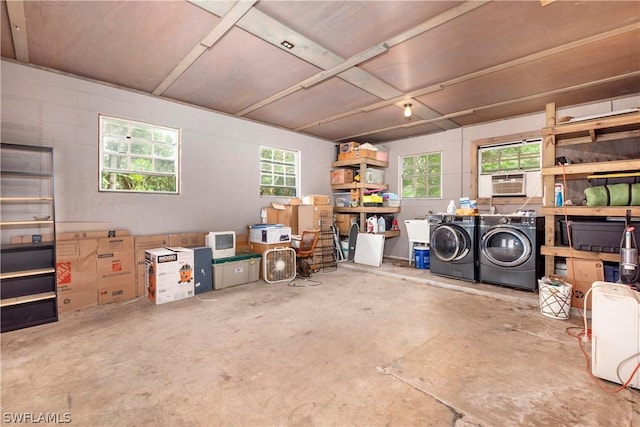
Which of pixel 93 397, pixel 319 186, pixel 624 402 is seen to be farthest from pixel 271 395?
pixel 319 186

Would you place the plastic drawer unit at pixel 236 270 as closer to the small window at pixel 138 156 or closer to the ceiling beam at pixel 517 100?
the small window at pixel 138 156

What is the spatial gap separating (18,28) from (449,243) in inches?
228

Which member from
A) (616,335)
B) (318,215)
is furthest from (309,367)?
(318,215)

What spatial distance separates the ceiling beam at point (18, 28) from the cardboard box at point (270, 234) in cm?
340

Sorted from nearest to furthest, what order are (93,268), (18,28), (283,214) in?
(18,28) → (93,268) → (283,214)

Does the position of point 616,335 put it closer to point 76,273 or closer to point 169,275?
point 169,275

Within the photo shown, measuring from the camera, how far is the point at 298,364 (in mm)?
2162

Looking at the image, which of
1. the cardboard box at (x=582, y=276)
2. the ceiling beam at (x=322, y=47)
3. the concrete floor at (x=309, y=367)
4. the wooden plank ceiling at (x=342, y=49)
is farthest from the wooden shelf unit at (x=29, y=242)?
the cardboard box at (x=582, y=276)

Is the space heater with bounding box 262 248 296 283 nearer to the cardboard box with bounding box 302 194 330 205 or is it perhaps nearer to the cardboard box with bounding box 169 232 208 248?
the cardboard box with bounding box 169 232 208 248

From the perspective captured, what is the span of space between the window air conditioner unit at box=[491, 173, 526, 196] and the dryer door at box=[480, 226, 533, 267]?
4.40ft

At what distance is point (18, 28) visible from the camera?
2570mm

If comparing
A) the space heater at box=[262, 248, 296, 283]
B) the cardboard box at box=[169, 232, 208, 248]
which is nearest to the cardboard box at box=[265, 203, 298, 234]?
the space heater at box=[262, 248, 296, 283]

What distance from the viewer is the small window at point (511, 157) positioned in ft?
15.7

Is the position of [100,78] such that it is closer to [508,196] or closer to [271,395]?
[271,395]
